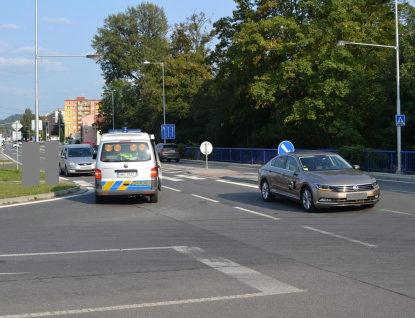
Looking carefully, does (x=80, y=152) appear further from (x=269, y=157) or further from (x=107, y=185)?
(x=107, y=185)

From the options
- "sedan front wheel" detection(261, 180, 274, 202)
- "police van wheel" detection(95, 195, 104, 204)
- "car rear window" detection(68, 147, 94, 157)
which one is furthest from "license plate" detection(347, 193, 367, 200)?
"car rear window" detection(68, 147, 94, 157)

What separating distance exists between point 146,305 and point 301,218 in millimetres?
6984

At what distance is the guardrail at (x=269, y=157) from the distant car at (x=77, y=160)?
13.6 meters

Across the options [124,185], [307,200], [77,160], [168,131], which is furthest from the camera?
[168,131]

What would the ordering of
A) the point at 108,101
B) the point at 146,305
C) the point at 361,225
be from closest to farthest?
the point at 146,305 < the point at 361,225 < the point at 108,101

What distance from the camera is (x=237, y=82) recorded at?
41.7m

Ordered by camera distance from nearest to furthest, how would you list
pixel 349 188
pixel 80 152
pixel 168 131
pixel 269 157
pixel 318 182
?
pixel 349 188 < pixel 318 182 < pixel 80 152 < pixel 269 157 < pixel 168 131

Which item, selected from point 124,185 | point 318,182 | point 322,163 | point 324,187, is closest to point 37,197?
point 124,185

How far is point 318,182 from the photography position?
12.2 meters

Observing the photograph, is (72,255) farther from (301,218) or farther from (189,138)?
(189,138)

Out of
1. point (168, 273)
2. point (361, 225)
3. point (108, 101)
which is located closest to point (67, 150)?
point (361, 225)

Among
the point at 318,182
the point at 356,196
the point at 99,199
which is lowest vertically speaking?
the point at 99,199

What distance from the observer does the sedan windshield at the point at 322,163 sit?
43.4 feet

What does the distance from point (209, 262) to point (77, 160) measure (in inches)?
835
